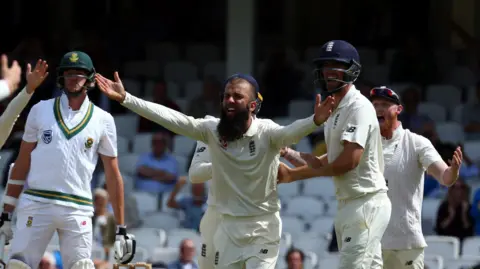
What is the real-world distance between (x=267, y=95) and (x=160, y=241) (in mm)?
3436

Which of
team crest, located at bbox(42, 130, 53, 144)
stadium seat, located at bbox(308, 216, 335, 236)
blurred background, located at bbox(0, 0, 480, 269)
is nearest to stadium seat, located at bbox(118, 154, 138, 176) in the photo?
blurred background, located at bbox(0, 0, 480, 269)

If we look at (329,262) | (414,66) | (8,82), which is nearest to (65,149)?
(8,82)

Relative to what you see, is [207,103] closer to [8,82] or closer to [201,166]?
[201,166]

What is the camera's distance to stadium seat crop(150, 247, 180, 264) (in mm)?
12859

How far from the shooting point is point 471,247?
12.7 metres

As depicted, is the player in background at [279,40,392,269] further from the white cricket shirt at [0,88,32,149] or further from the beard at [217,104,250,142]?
the white cricket shirt at [0,88,32,149]

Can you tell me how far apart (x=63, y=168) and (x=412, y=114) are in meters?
6.53

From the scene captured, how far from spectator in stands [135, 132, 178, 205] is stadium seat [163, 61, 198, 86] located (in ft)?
7.93

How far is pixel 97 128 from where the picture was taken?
9.51 meters

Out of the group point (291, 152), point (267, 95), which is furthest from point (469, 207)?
point (291, 152)

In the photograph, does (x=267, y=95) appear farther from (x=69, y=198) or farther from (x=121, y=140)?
(x=69, y=198)

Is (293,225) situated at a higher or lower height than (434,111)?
lower

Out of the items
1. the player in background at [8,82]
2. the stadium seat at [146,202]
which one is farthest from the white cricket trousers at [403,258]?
the stadium seat at [146,202]

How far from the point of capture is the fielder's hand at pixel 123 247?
9688mm
